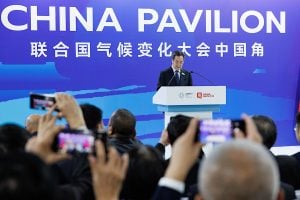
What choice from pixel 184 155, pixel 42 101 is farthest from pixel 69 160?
pixel 184 155

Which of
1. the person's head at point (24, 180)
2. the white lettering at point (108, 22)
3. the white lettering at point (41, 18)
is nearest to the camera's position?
the person's head at point (24, 180)

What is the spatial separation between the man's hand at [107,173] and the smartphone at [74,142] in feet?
0.55

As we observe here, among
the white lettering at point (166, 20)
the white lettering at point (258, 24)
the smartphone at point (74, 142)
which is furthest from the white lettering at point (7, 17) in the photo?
the smartphone at point (74, 142)

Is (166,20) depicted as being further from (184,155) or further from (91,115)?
(184,155)

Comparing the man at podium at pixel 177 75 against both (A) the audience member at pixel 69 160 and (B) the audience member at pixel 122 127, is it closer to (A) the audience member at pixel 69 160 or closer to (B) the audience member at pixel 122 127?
(B) the audience member at pixel 122 127

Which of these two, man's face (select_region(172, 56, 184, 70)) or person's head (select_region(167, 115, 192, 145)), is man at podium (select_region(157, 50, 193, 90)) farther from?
person's head (select_region(167, 115, 192, 145))

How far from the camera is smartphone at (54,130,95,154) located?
1.45m

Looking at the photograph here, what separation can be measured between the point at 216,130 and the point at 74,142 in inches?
16.2

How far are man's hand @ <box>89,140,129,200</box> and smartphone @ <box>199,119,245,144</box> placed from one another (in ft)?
0.84

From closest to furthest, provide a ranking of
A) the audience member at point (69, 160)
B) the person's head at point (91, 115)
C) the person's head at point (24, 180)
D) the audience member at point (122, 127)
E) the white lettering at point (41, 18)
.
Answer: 1. the person's head at point (24, 180)
2. the audience member at point (69, 160)
3. the person's head at point (91, 115)
4. the audience member at point (122, 127)
5. the white lettering at point (41, 18)

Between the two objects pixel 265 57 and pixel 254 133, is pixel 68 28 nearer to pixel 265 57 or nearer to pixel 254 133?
pixel 265 57

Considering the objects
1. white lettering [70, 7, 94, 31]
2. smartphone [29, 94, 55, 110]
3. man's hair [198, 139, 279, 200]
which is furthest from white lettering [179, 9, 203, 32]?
man's hair [198, 139, 279, 200]

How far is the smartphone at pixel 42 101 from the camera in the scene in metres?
2.07

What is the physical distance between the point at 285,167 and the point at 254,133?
1150 mm
